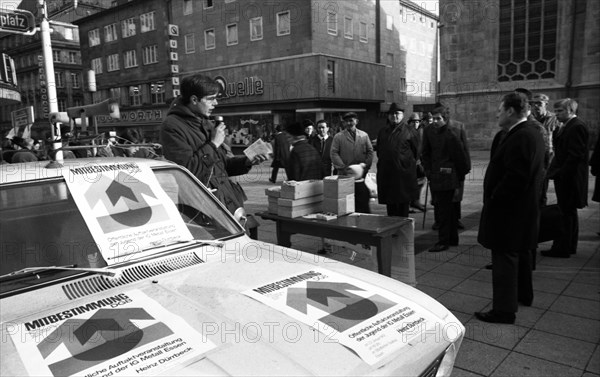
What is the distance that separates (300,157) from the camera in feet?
20.5

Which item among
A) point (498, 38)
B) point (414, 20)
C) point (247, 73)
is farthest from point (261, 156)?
point (414, 20)

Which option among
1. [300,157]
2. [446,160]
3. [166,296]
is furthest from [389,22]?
[166,296]

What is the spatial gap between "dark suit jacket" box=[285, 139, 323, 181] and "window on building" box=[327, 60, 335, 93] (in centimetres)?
2342

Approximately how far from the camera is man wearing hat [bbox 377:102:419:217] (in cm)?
643

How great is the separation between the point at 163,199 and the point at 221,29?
3283 cm

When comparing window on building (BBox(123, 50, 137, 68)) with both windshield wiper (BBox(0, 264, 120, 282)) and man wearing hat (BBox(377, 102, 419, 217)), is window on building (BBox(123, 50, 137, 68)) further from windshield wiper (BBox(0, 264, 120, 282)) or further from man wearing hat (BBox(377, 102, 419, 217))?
windshield wiper (BBox(0, 264, 120, 282))

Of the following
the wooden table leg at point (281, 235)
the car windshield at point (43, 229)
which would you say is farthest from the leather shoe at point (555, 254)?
the car windshield at point (43, 229)

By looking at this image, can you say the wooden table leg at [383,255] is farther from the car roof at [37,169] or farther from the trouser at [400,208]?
the trouser at [400,208]

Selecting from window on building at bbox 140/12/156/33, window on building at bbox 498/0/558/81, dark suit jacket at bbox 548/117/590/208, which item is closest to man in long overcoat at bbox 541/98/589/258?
dark suit jacket at bbox 548/117/590/208

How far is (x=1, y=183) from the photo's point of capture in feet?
7.25

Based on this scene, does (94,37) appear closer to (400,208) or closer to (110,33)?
(110,33)

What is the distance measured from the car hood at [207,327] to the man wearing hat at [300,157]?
12.9 ft

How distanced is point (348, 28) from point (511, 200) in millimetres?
29581

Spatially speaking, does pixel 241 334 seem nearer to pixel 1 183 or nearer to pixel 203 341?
pixel 203 341
